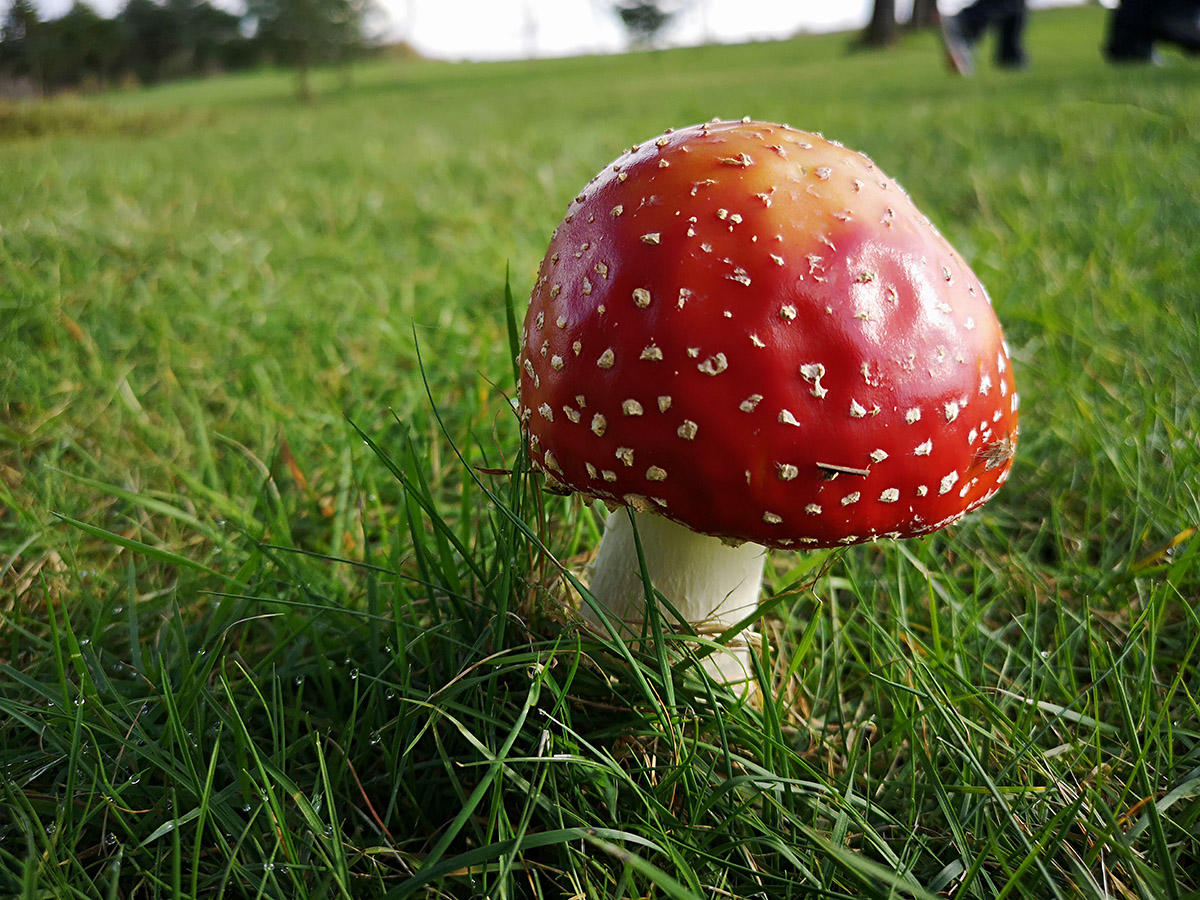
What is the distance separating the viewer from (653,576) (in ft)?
5.07

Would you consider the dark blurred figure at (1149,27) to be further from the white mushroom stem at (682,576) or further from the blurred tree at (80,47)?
the blurred tree at (80,47)

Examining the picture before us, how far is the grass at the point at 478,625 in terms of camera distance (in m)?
1.13

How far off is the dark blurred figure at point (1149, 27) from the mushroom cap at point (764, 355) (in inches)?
348

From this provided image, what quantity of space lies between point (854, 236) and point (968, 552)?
3.32 feet

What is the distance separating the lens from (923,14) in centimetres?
2612

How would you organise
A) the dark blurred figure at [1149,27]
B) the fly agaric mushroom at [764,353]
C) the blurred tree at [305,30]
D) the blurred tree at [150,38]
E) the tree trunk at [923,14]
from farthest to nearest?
the tree trunk at [923,14] → the blurred tree at [305,30] → the blurred tree at [150,38] → the dark blurred figure at [1149,27] → the fly agaric mushroom at [764,353]

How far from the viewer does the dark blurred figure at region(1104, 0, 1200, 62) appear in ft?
24.7

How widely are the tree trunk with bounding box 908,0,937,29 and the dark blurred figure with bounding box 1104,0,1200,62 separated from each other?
64.1 ft

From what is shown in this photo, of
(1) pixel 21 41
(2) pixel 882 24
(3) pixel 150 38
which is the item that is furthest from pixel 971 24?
(3) pixel 150 38

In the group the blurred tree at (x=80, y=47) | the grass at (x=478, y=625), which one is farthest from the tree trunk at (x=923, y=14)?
the grass at (x=478, y=625)

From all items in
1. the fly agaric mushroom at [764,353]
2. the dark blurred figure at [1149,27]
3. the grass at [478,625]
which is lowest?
the grass at [478,625]

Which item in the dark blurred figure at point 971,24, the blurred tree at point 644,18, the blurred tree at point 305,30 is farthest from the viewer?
the blurred tree at point 644,18

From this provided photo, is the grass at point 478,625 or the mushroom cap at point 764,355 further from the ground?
the mushroom cap at point 764,355

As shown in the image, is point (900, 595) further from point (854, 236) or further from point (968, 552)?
point (854, 236)
